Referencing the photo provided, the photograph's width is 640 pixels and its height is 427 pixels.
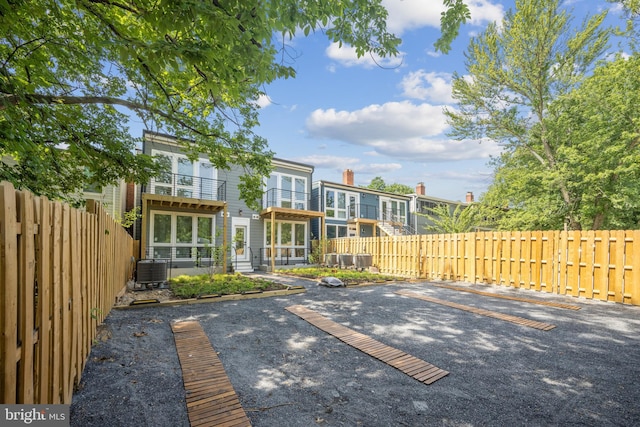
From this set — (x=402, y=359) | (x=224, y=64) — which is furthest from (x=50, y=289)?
(x=402, y=359)

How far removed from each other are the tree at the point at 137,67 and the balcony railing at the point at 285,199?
8.31m

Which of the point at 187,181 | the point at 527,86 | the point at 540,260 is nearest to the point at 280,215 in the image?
the point at 187,181

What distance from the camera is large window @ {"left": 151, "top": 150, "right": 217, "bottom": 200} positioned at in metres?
12.9

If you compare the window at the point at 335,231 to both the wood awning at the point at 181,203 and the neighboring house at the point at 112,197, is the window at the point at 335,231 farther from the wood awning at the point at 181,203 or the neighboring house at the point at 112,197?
the neighboring house at the point at 112,197

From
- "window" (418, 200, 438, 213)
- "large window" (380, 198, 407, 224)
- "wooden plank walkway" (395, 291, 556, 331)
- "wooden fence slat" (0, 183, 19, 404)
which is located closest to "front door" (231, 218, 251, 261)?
"wooden plank walkway" (395, 291, 556, 331)

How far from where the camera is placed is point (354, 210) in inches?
829

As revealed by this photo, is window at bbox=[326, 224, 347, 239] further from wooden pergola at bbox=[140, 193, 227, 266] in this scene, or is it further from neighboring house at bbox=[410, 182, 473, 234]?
wooden pergola at bbox=[140, 193, 227, 266]

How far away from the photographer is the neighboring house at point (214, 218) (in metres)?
Result: 12.3

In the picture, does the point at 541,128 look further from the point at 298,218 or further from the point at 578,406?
the point at 578,406

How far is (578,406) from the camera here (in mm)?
2602

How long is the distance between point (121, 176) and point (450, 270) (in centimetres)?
1125

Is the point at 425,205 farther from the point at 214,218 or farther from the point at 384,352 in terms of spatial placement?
the point at 384,352

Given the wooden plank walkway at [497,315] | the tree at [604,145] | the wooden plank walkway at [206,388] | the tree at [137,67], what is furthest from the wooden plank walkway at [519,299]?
the tree at [604,145]

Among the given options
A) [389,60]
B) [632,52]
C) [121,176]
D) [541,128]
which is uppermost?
[632,52]
